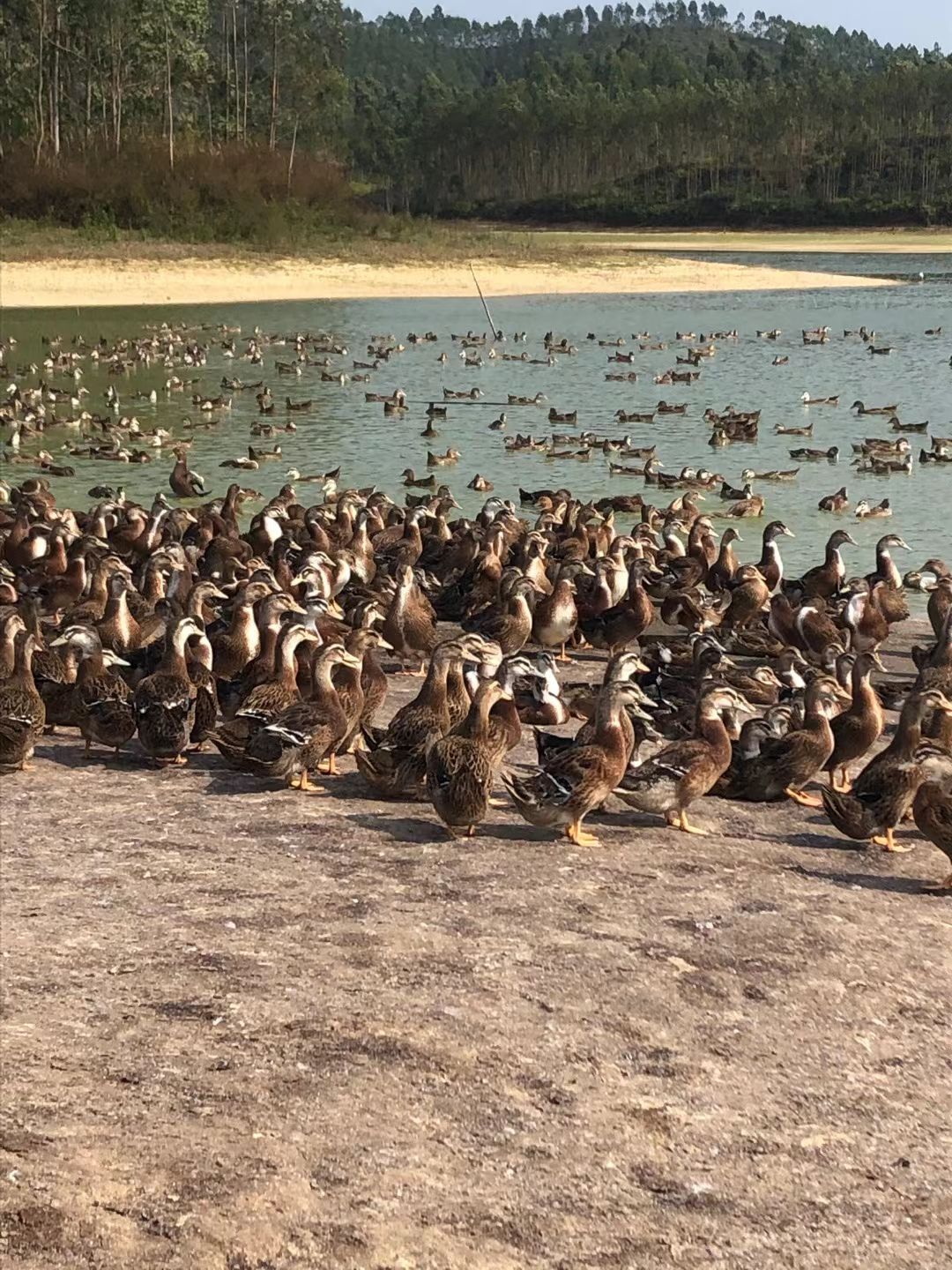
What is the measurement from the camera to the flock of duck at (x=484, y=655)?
923cm

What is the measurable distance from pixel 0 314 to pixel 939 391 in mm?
28735

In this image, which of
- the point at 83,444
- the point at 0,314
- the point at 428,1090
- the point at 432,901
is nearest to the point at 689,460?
the point at 83,444

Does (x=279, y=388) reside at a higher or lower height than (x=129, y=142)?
lower

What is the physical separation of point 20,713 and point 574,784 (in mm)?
3714

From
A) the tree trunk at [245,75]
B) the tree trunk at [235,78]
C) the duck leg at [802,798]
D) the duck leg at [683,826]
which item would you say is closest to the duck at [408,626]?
the duck leg at [802,798]

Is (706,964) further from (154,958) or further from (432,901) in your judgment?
(154,958)

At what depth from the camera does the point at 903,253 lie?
8894cm

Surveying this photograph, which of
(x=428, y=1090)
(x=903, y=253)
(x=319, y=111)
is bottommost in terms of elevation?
(x=428, y=1090)

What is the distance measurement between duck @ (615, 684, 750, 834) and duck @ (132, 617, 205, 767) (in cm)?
293

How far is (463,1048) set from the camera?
249 inches

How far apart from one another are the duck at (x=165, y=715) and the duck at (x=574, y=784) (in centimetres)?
235

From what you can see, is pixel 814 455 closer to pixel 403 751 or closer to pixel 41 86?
pixel 403 751

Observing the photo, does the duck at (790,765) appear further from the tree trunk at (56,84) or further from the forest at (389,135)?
the tree trunk at (56,84)

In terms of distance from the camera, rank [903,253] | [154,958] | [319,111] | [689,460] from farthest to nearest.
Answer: [319,111] < [903,253] < [689,460] < [154,958]
